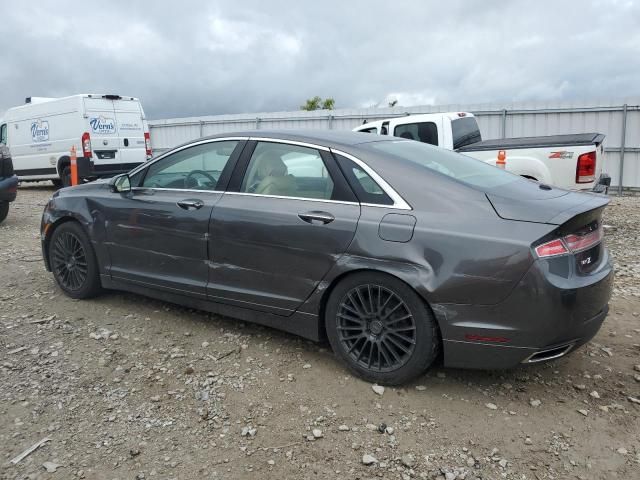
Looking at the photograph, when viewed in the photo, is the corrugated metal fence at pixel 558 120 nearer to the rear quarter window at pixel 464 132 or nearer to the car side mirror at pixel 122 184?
the rear quarter window at pixel 464 132

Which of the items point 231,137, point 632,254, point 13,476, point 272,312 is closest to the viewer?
point 13,476

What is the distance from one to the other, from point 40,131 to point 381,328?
42.9ft

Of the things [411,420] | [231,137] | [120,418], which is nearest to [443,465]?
[411,420]

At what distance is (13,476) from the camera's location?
8.59 feet

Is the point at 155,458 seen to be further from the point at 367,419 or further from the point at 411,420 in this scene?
the point at 411,420

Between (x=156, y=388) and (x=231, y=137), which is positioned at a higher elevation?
A: (x=231, y=137)

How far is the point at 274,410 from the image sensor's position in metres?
3.12

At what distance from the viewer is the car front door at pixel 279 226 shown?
3.42 meters

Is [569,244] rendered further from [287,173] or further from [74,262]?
[74,262]

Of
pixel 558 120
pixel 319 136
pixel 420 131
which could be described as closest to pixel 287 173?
pixel 319 136

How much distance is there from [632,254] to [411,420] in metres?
4.82

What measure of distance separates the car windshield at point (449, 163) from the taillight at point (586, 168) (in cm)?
387

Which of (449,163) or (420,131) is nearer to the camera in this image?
(449,163)

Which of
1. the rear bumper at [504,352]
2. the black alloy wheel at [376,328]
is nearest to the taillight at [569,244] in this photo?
the rear bumper at [504,352]
